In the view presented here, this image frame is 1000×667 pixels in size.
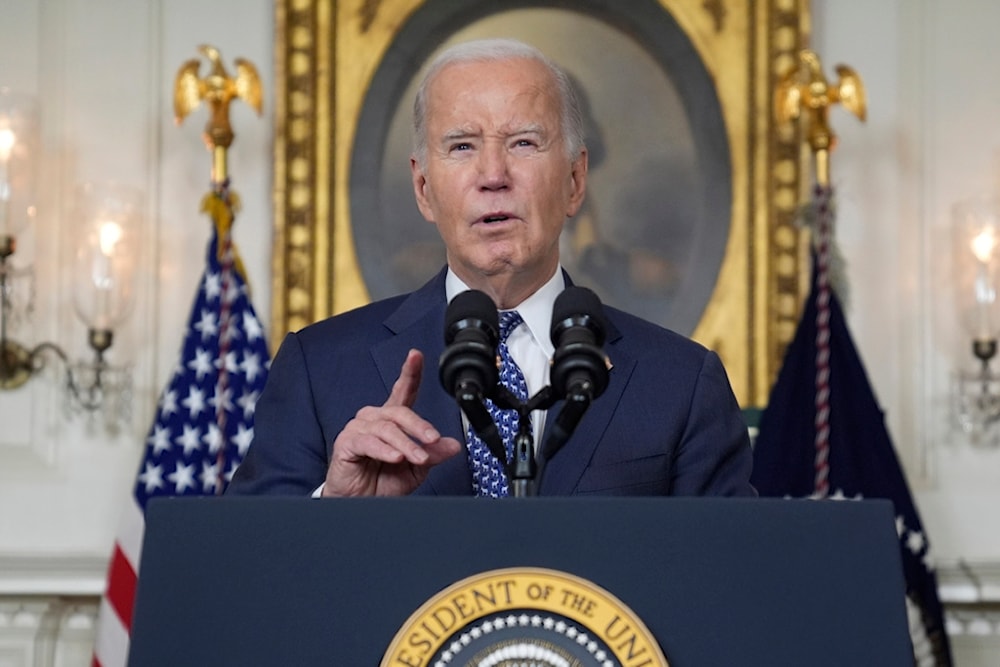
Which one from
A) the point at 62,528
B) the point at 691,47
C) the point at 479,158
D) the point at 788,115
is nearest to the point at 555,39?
the point at 691,47

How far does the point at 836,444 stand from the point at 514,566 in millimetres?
3547

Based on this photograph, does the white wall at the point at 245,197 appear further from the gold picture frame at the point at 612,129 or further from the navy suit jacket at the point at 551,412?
the navy suit jacket at the point at 551,412

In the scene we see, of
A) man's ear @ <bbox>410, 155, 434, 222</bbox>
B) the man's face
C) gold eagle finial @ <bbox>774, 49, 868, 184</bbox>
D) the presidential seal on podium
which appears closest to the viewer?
the presidential seal on podium

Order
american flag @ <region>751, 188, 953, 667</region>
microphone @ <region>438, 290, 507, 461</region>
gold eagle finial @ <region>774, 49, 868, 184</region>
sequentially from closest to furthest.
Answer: microphone @ <region>438, 290, 507, 461</region> → american flag @ <region>751, 188, 953, 667</region> → gold eagle finial @ <region>774, 49, 868, 184</region>

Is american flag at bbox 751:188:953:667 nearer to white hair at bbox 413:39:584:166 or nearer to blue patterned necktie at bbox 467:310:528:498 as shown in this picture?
white hair at bbox 413:39:584:166

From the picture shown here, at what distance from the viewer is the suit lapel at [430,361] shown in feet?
7.45

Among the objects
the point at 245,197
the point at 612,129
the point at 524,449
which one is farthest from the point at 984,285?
the point at 524,449

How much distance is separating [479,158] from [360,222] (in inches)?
109

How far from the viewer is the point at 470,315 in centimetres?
167

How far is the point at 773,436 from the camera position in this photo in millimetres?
4816

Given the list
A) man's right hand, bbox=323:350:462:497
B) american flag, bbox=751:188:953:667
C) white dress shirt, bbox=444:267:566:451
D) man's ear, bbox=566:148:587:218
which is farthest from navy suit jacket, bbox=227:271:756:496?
american flag, bbox=751:188:953:667

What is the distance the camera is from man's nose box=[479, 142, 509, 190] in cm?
242

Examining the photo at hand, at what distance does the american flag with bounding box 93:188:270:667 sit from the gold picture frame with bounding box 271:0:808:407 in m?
0.16

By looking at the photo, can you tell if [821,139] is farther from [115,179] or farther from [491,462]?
[491,462]
